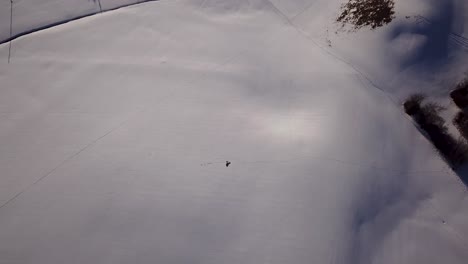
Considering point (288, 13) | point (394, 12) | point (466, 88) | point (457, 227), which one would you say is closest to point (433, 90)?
point (466, 88)

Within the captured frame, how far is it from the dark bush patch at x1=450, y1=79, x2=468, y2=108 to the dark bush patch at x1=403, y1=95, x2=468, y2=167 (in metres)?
0.43

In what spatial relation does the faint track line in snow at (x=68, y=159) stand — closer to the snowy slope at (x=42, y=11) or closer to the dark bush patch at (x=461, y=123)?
the snowy slope at (x=42, y=11)

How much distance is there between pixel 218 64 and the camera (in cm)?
1016

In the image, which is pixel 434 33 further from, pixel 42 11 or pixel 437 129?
pixel 42 11

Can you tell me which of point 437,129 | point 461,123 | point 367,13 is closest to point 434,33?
point 367,13

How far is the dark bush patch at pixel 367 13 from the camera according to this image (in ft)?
33.2

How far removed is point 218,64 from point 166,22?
8.73ft

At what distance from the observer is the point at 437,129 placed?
8867mm

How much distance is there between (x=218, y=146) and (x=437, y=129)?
6304 mm

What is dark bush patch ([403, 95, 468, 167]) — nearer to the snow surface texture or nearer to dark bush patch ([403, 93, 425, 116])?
dark bush patch ([403, 93, 425, 116])

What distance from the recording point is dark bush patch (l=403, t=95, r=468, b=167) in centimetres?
854

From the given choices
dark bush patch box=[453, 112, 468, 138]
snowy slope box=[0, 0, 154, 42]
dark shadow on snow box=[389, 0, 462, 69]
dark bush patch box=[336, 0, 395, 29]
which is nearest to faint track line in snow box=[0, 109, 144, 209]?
snowy slope box=[0, 0, 154, 42]

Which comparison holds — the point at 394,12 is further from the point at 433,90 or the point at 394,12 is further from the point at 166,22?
the point at 166,22

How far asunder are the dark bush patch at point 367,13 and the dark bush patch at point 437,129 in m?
2.82
